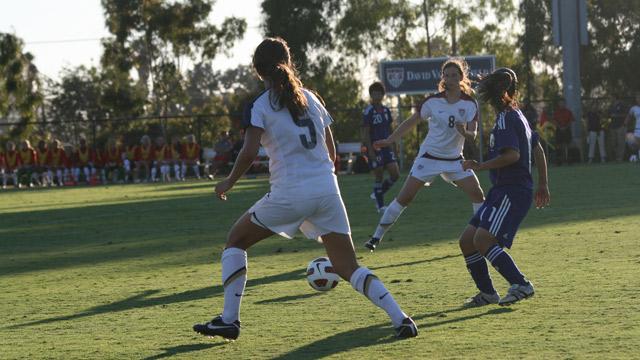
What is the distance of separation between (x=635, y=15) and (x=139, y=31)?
23.9 meters

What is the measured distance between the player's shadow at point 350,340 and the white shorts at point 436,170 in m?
4.40

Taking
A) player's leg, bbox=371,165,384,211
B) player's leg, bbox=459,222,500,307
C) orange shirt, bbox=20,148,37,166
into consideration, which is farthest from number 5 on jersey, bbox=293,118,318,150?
orange shirt, bbox=20,148,37,166

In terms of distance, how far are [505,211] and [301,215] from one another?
73.1 inches

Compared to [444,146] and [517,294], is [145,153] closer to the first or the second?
[444,146]

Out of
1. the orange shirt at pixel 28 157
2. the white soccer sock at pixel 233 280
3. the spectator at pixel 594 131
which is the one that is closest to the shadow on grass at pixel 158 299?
the white soccer sock at pixel 233 280

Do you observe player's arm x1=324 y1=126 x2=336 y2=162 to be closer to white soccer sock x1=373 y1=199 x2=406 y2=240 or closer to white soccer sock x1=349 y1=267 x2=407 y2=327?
white soccer sock x1=349 y1=267 x2=407 y2=327

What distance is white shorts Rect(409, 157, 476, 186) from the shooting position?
12766 mm

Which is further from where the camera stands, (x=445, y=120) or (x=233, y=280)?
(x=445, y=120)

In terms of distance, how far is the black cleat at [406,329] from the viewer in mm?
7551

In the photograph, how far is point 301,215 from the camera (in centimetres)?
748

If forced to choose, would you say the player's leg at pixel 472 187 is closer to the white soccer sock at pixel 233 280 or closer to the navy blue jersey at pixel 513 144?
the navy blue jersey at pixel 513 144

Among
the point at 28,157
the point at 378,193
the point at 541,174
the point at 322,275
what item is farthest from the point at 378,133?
the point at 28,157

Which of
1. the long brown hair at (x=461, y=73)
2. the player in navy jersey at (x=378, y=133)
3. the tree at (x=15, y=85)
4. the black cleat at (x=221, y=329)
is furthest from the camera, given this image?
the tree at (x=15, y=85)

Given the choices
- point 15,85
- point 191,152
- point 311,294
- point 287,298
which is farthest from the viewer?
point 15,85
